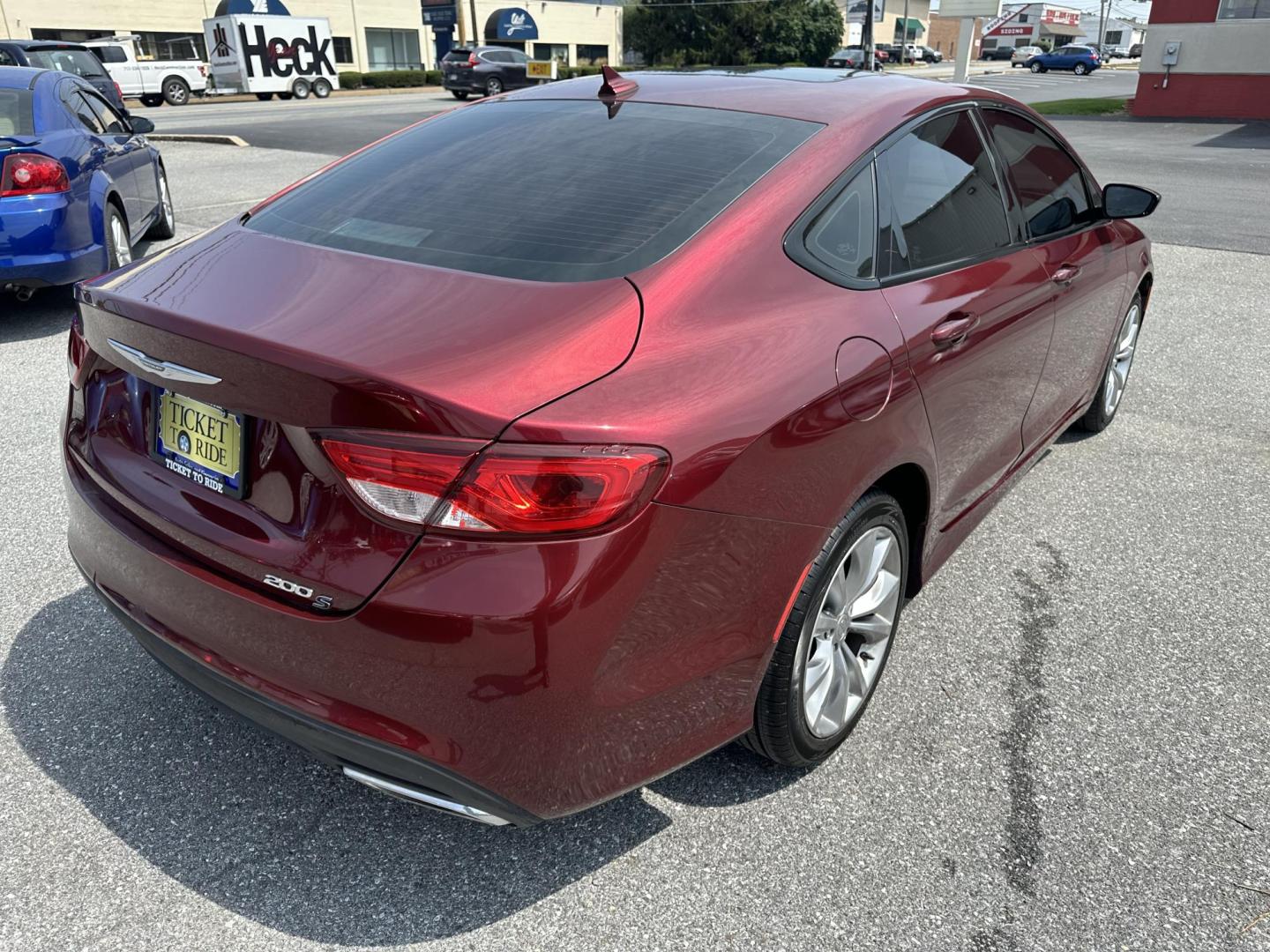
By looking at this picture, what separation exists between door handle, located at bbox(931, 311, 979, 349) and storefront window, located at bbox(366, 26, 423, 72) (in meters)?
56.0

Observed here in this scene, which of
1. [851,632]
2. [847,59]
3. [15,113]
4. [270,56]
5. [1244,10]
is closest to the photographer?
[851,632]

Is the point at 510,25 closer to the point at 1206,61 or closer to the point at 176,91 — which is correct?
the point at 176,91

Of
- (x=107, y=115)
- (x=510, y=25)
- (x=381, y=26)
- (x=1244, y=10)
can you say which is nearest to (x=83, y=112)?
(x=107, y=115)

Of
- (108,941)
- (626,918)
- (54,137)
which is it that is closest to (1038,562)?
(626,918)

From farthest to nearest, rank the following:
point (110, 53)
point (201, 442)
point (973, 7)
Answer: point (973, 7), point (110, 53), point (201, 442)

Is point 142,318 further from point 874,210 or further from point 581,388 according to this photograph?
point 874,210

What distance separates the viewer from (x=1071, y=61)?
61.3 m

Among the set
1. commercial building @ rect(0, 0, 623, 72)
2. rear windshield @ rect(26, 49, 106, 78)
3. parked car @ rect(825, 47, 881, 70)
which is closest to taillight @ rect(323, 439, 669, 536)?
rear windshield @ rect(26, 49, 106, 78)

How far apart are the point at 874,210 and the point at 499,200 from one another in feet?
3.12

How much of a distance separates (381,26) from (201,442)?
5678 cm

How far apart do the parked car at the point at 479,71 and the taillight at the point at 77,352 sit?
109 feet

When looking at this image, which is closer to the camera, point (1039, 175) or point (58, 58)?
point (1039, 175)

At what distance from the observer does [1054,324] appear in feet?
11.3

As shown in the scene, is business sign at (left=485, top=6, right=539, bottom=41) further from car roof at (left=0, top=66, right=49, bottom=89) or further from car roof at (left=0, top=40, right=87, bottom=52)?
car roof at (left=0, top=66, right=49, bottom=89)
